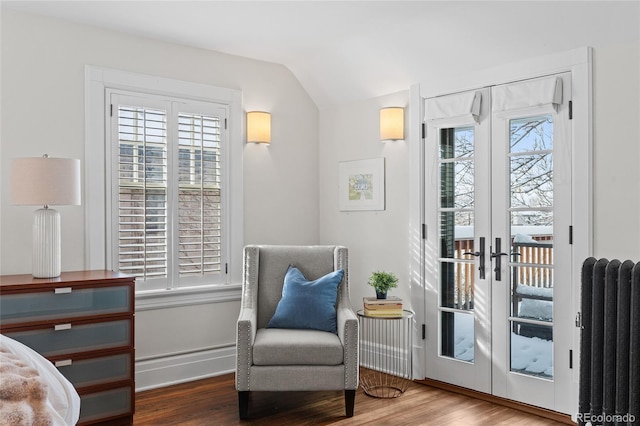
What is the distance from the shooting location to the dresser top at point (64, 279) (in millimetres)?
3149

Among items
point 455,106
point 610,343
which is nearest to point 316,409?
point 610,343

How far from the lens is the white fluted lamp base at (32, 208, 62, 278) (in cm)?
329

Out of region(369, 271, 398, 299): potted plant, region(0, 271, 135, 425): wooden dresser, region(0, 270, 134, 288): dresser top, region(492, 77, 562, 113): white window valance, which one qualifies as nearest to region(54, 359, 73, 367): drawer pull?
region(0, 271, 135, 425): wooden dresser

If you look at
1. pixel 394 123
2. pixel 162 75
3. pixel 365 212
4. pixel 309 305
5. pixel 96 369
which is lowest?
pixel 96 369

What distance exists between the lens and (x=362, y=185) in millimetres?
4730

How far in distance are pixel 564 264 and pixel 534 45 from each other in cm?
134

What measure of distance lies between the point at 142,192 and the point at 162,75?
88 centimetres

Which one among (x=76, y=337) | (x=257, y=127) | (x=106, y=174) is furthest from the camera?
(x=257, y=127)

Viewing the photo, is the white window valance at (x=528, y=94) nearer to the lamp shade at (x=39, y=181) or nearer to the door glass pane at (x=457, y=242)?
the door glass pane at (x=457, y=242)

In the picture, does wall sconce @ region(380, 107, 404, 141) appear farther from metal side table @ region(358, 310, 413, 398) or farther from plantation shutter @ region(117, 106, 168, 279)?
plantation shutter @ region(117, 106, 168, 279)

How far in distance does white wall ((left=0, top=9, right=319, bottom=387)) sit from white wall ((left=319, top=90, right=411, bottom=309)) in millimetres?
161

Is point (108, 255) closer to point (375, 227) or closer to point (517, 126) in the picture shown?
point (375, 227)

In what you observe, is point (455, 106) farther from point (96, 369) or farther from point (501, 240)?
point (96, 369)

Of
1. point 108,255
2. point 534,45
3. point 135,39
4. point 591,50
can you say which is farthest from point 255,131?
point 591,50
